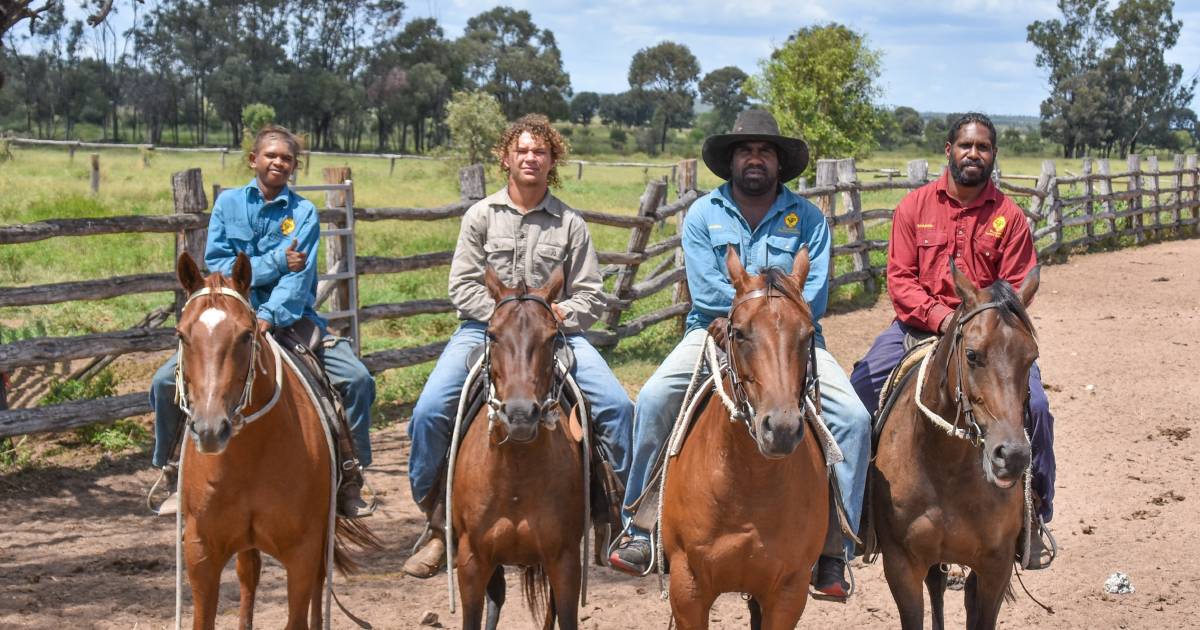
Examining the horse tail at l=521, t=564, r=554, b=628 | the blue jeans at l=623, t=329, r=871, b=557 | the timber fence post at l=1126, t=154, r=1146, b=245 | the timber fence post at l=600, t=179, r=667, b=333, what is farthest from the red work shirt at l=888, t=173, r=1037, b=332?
the timber fence post at l=1126, t=154, r=1146, b=245

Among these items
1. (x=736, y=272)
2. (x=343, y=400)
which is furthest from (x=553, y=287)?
(x=343, y=400)

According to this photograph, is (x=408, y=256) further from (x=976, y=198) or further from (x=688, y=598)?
(x=688, y=598)

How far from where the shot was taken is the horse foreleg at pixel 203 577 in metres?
4.42

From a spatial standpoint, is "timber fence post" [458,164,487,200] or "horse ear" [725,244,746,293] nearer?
"horse ear" [725,244,746,293]

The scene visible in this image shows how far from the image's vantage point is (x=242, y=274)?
14.1 feet

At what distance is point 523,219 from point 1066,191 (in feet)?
76.2

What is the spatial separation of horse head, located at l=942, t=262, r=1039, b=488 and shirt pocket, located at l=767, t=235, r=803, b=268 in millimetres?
817

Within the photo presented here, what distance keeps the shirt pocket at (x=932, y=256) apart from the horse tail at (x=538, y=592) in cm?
221

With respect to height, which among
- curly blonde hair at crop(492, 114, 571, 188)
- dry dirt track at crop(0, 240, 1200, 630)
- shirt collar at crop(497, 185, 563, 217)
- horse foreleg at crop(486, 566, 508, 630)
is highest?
curly blonde hair at crop(492, 114, 571, 188)

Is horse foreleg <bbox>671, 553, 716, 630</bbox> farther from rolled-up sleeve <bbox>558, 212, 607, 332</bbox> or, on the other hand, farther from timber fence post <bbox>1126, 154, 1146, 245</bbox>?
timber fence post <bbox>1126, 154, 1146, 245</bbox>

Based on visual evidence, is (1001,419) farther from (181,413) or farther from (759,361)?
(181,413)

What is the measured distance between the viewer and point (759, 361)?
11.5 feet

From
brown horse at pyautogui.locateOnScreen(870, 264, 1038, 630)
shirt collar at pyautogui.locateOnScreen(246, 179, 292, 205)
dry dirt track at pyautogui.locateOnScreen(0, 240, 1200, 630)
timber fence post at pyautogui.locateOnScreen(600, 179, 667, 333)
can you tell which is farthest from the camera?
timber fence post at pyautogui.locateOnScreen(600, 179, 667, 333)

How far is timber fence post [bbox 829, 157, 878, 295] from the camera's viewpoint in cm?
1506
